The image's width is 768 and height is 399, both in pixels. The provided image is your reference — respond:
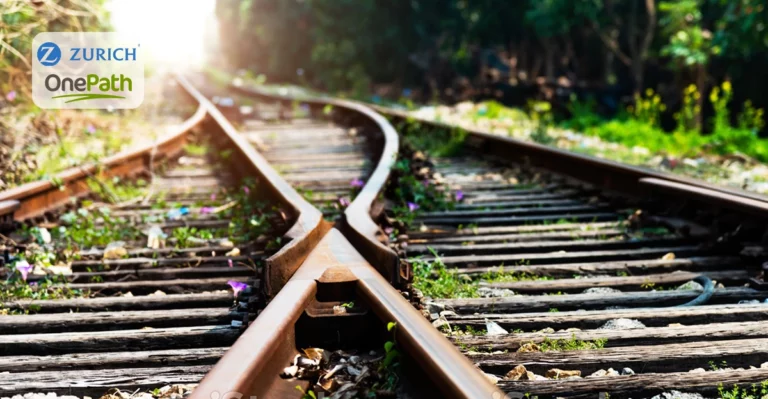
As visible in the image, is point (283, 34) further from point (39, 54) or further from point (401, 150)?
point (401, 150)

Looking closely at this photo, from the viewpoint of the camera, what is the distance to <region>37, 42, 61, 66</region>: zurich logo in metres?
7.80

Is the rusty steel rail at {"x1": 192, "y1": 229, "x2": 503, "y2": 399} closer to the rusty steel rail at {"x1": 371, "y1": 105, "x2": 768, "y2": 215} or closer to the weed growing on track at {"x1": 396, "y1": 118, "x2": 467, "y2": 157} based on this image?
the rusty steel rail at {"x1": 371, "y1": 105, "x2": 768, "y2": 215}

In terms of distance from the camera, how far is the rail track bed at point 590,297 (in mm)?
1990

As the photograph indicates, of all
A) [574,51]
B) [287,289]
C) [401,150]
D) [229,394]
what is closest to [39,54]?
[401,150]

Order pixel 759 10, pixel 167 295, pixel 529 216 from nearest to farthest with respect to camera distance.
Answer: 1. pixel 167 295
2. pixel 529 216
3. pixel 759 10

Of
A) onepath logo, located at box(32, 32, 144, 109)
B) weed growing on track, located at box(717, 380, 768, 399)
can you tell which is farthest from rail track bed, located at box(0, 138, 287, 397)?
onepath logo, located at box(32, 32, 144, 109)

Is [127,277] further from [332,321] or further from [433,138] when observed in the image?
[433,138]

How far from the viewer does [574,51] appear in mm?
17359

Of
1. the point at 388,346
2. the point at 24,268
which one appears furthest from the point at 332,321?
the point at 24,268

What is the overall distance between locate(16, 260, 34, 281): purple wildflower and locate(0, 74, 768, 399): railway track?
0.11ft

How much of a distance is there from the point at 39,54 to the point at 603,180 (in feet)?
21.2

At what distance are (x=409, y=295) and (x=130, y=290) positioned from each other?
4.24ft

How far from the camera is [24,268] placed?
9.87ft

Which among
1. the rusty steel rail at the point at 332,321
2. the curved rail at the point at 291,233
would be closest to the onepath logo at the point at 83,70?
the curved rail at the point at 291,233
